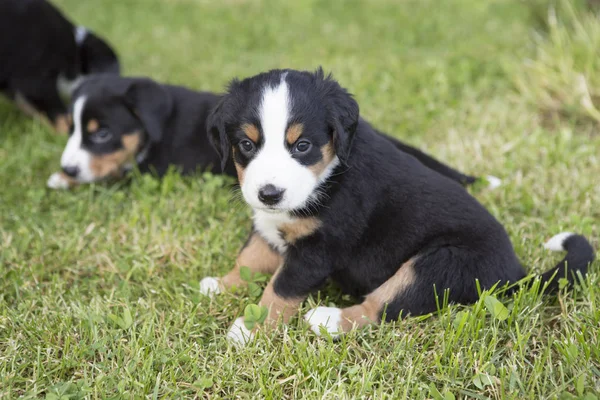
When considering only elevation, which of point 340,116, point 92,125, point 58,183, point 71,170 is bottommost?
point 58,183

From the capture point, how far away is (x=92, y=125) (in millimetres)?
3650

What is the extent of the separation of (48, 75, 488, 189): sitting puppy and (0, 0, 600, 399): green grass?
0.47ft

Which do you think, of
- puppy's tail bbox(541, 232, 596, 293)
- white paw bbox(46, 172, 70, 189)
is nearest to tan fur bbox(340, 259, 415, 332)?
puppy's tail bbox(541, 232, 596, 293)

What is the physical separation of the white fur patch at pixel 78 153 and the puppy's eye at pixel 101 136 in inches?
3.1

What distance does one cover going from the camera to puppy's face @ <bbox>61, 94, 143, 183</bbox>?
364cm

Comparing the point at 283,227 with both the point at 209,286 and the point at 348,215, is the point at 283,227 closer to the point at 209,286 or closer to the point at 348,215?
the point at 348,215

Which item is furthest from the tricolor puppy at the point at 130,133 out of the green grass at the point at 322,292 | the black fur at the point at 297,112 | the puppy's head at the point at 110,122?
the black fur at the point at 297,112

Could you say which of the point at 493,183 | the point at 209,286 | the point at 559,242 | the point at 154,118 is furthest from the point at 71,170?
the point at 559,242

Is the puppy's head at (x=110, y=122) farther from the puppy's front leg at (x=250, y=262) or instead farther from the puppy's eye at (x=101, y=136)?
the puppy's front leg at (x=250, y=262)

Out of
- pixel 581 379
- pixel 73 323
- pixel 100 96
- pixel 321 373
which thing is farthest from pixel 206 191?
pixel 581 379

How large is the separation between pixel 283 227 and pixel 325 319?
1.38 ft

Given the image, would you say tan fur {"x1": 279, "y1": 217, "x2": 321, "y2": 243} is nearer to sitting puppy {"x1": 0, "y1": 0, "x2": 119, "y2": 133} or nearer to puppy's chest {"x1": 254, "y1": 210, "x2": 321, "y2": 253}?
puppy's chest {"x1": 254, "y1": 210, "x2": 321, "y2": 253}

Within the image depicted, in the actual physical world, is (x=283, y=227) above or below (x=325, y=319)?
above

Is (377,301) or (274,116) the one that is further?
(377,301)
